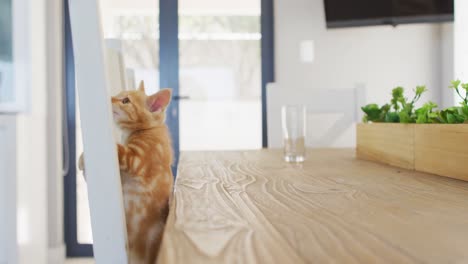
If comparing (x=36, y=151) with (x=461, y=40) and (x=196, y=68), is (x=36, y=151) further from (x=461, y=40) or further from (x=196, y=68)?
(x=461, y=40)

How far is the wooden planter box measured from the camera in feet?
2.46

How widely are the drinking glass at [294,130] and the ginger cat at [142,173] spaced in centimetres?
55

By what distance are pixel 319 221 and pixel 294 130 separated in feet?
2.57

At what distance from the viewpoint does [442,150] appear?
2.64ft

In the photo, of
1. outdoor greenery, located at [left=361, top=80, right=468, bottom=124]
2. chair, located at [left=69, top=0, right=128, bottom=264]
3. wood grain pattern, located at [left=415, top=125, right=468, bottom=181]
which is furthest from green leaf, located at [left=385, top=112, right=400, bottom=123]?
chair, located at [left=69, top=0, right=128, bottom=264]

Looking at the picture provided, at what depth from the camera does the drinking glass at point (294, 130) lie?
1.19 metres

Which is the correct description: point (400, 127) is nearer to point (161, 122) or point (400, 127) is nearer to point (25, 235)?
point (161, 122)

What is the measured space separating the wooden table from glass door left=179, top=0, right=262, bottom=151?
2295 mm

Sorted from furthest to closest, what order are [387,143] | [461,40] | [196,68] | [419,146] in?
[196,68] → [461,40] → [387,143] → [419,146]

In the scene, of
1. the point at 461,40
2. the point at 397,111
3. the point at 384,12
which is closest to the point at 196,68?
the point at 384,12

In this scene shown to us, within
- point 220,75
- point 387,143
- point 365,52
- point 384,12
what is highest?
point 384,12

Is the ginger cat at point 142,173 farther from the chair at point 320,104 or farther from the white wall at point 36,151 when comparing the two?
the white wall at point 36,151

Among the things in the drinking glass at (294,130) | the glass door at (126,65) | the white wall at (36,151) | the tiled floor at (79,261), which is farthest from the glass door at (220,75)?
the drinking glass at (294,130)

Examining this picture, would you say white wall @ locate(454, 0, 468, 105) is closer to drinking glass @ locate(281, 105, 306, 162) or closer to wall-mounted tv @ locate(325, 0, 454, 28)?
wall-mounted tv @ locate(325, 0, 454, 28)
